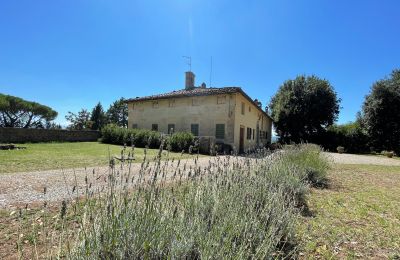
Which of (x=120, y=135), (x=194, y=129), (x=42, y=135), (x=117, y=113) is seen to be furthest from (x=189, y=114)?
(x=117, y=113)

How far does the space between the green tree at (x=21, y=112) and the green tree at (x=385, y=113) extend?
1828 inches

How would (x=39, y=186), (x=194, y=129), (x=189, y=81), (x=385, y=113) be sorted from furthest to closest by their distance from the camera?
(x=385, y=113), (x=189, y=81), (x=194, y=129), (x=39, y=186)

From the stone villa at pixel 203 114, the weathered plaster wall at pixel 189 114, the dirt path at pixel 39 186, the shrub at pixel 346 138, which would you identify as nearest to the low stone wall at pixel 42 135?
the stone villa at pixel 203 114

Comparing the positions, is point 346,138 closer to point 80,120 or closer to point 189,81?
point 189,81

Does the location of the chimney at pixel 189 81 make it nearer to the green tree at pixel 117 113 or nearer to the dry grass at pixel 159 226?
the dry grass at pixel 159 226

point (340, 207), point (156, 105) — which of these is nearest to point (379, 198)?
point (340, 207)

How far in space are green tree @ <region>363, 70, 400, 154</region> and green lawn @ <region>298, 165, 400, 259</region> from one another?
26190 millimetres

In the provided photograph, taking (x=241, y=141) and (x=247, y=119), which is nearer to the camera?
(x=241, y=141)

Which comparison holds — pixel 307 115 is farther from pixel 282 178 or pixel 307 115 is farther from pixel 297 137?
pixel 282 178

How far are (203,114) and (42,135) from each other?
14.9 metres

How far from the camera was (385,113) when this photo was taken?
28172 millimetres

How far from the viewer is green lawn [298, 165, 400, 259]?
322 centimetres

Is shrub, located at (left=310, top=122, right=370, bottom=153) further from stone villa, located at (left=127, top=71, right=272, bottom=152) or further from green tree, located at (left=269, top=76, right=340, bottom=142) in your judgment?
stone villa, located at (left=127, top=71, right=272, bottom=152)

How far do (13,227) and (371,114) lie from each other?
33.8m
